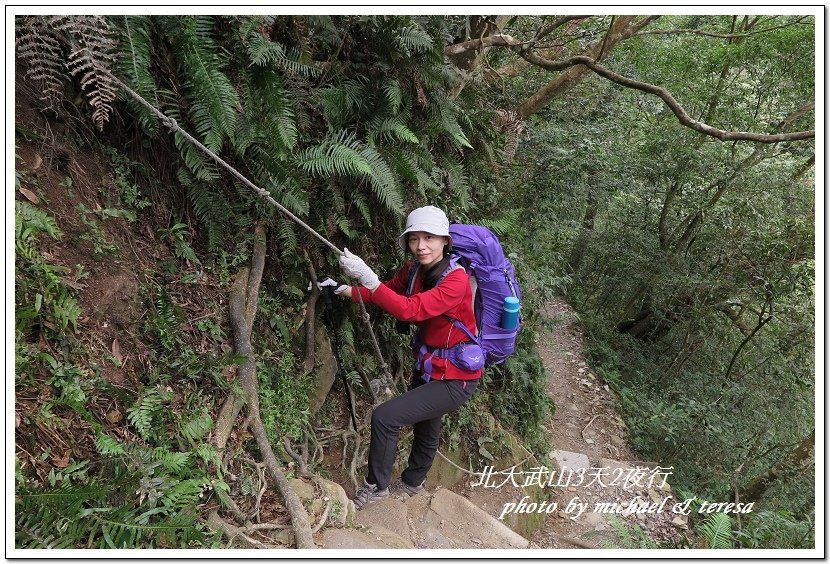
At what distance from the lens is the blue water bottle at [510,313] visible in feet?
13.6

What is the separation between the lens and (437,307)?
380 cm

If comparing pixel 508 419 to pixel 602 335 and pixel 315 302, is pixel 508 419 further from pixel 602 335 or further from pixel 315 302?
pixel 602 335

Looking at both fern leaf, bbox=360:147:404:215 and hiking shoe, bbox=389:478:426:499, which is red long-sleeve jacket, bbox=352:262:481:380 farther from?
hiking shoe, bbox=389:478:426:499

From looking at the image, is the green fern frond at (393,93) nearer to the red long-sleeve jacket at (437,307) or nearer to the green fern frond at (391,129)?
the green fern frond at (391,129)

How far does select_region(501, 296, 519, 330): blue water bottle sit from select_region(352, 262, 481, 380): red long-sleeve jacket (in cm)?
28

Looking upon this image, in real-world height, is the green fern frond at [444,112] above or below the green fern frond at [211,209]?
above


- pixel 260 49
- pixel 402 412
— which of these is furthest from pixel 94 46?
pixel 402 412

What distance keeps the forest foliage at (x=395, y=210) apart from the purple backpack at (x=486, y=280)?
76 centimetres

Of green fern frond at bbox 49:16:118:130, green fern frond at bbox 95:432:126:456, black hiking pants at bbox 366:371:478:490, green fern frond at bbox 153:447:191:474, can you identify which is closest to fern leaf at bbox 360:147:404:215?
black hiking pants at bbox 366:371:478:490

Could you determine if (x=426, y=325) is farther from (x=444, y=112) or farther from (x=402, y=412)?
(x=444, y=112)

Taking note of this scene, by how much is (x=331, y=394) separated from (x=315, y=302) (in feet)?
3.72

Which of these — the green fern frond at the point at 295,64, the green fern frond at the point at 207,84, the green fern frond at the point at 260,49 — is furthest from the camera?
the green fern frond at the point at 295,64

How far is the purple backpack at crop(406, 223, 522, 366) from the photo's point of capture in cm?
416

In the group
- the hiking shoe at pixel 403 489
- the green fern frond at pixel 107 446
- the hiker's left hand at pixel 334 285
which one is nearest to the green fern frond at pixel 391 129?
the hiker's left hand at pixel 334 285
